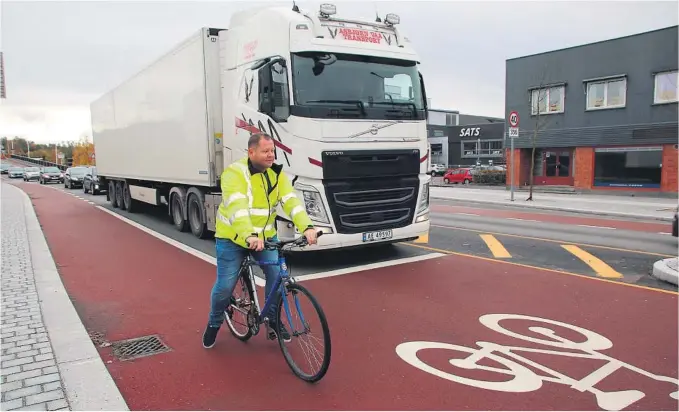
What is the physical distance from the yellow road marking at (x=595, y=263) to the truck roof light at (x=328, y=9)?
5.71m

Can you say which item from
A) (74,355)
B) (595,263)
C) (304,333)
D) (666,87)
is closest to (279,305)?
(304,333)

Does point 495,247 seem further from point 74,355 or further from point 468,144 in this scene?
point 468,144

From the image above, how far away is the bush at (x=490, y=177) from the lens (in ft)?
119

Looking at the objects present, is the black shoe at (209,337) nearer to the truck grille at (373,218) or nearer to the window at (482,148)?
the truck grille at (373,218)

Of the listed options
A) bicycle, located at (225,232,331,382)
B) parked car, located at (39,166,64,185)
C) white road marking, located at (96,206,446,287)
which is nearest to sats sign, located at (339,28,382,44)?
white road marking, located at (96,206,446,287)

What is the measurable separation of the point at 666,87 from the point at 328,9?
22.5 meters

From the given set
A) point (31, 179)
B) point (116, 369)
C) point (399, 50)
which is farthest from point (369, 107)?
point (31, 179)

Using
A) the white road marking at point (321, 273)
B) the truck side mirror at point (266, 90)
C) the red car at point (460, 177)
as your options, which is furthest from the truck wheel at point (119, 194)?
the red car at point (460, 177)

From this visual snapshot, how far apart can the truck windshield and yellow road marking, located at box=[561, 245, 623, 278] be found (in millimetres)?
3679

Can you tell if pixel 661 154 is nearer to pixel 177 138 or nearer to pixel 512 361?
pixel 177 138

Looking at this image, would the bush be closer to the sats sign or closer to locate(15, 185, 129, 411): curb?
the sats sign

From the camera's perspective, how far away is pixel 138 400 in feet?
11.9

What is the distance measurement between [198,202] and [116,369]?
22.4 ft

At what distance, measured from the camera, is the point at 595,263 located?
829 cm
